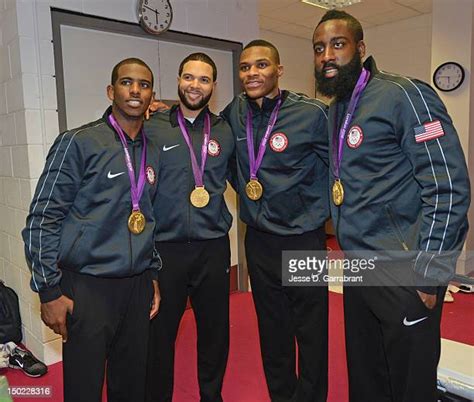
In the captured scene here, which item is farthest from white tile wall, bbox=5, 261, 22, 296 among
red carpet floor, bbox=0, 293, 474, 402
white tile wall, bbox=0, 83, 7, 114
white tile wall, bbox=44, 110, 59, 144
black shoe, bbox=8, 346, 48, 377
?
white tile wall, bbox=0, 83, 7, 114

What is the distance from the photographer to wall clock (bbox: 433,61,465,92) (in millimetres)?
4660

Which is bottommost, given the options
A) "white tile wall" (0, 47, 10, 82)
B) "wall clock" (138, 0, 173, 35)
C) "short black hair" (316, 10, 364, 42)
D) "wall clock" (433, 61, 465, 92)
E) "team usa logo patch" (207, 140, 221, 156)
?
"team usa logo patch" (207, 140, 221, 156)

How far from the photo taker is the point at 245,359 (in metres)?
2.92

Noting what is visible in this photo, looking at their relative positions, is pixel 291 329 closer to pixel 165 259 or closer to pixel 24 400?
pixel 165 259

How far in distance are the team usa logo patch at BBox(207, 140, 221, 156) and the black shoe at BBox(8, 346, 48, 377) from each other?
183cm

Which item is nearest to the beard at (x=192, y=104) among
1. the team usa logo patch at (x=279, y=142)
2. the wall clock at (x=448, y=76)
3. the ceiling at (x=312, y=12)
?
the team usa logo patch at (x=279, y=142)

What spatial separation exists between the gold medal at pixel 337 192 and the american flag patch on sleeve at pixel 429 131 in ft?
1.14

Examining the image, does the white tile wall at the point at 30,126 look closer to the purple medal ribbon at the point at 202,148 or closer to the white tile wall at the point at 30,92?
the white tile wall at the point at 30,92

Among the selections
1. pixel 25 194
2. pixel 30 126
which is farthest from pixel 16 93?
pixel 25 194

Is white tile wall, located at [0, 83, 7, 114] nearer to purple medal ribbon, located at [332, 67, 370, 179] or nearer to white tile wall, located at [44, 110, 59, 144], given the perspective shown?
white tile wall, located at [44, 110, 59, 144]

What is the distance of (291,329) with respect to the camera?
2.22 m

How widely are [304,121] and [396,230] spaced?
0.73 meters

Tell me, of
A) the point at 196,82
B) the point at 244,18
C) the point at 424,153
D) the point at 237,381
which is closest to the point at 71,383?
the point at 237,381

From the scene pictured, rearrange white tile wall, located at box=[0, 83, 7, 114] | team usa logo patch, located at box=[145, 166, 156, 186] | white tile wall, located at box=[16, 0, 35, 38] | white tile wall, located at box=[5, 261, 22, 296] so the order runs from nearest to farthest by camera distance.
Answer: team usa logo patch, located at box=[145, 166, 156, 186]
white tile wall, located at box=[16, 0, 35, 38]
white tile wall, located at box=[0, 83, 7, 114]
white tile wall, located at box=[5, 261, 22, 296]
